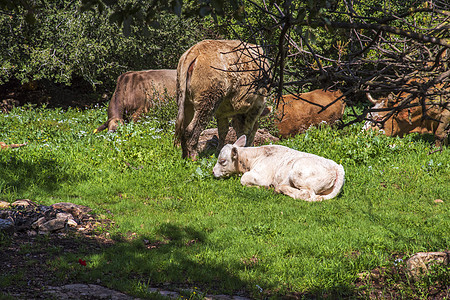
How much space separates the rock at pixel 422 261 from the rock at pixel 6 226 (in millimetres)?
4915

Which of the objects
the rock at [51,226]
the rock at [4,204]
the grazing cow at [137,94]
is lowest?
the grazing cow at [137,94]

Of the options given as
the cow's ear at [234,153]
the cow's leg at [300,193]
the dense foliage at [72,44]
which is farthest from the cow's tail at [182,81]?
the dense foliage at [72,44]

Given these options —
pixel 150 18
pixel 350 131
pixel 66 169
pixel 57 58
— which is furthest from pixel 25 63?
pixel 150 18

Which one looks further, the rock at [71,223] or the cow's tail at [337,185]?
the cow's tail at [337,185]

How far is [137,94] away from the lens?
1477 cm

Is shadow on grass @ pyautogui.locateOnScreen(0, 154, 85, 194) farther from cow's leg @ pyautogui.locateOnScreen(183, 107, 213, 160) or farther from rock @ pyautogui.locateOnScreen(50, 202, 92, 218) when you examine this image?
cow's leg @ pyautogui.locateOnScreen(183, 107, 213, 160)

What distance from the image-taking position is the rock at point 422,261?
4926 millimetres

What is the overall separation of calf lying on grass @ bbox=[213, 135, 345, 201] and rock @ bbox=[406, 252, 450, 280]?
103 inches

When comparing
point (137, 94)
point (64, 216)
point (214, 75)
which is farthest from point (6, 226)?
point (137, 94)

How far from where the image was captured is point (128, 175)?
28.1 feet

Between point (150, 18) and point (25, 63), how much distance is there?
16.1 metres

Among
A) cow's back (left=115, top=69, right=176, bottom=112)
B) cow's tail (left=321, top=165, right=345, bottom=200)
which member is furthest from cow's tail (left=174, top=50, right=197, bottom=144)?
cow's back (left=115, top=69, right=176, bottom=112)

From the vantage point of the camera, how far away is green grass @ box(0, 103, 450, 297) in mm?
5051

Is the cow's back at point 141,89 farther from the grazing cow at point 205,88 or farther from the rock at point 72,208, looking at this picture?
the rock at point 72,208
